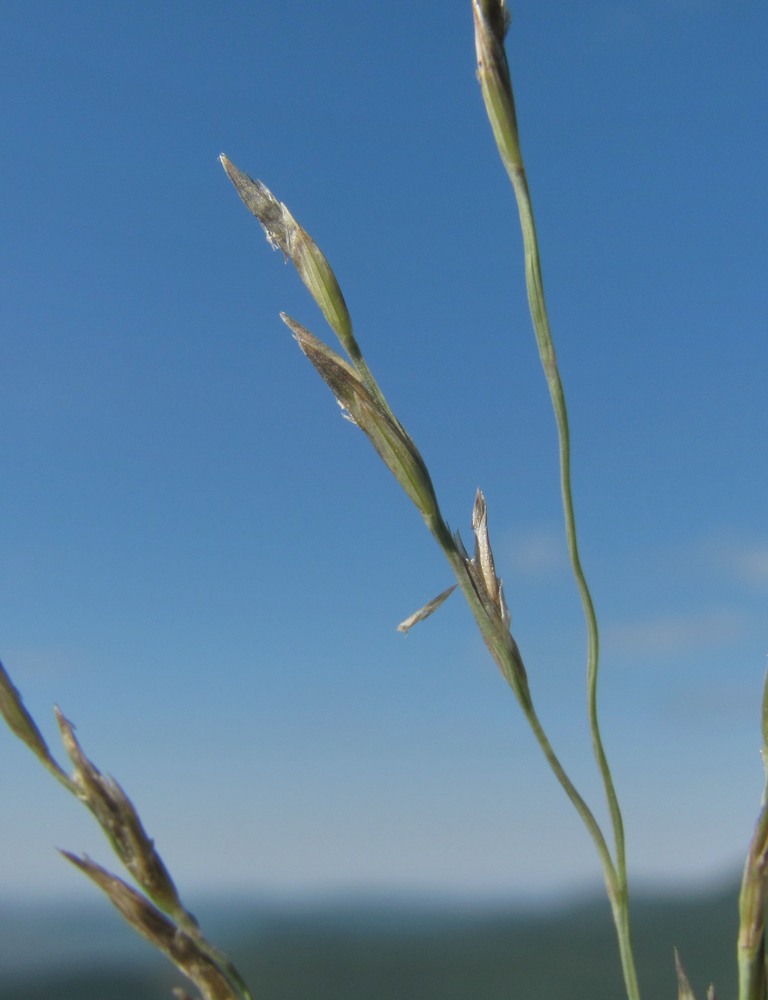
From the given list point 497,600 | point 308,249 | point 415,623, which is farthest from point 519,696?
point 308,249

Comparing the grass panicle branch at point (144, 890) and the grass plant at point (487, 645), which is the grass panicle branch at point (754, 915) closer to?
the grass plant at point (487, 645)

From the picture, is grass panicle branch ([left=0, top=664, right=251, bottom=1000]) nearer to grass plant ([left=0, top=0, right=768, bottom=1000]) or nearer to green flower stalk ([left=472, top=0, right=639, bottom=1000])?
grass plant ([left=0, top=0, right=768, bottom=1000])

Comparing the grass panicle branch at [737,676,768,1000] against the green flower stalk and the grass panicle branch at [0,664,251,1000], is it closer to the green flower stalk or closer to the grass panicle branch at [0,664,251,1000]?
the green flower stalk

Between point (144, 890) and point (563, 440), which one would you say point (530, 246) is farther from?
point (144, 890)

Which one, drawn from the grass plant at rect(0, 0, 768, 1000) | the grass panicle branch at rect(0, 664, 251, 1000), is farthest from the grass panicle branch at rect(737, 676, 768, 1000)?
the grass panicle branch at rect(0, 664, 251, 1000)

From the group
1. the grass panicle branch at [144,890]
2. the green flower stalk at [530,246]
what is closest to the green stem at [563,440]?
the green flower stalk at [530,246]

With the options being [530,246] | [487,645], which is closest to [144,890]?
[487,645]

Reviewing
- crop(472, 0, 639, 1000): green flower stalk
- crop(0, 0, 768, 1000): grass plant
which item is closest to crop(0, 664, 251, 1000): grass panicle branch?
crop(0, 0, 768, 1000): grass plant

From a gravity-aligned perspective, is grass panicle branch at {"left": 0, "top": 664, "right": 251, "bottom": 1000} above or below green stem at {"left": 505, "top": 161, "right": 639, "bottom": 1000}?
below
